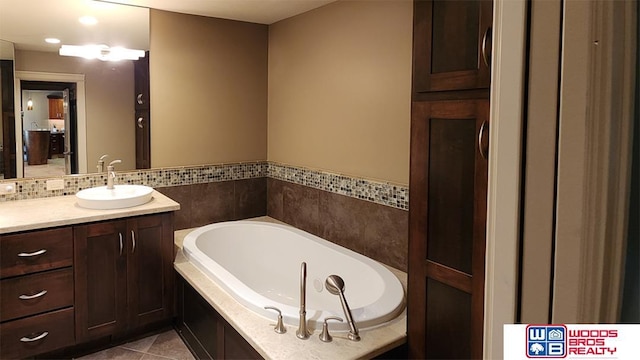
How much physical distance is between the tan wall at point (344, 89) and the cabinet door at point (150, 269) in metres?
1.35

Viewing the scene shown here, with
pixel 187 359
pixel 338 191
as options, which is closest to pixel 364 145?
pixel 338 191

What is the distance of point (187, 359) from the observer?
288 centimetres

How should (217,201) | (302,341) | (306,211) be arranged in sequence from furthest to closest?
(217,201), (306,211), (302,341)

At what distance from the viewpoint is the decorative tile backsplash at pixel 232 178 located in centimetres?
307

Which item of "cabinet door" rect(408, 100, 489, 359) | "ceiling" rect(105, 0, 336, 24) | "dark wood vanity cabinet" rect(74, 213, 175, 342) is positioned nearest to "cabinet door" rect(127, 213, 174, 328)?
A: "dark wood vanity cabinet" rect(74, 213, 175, 342)

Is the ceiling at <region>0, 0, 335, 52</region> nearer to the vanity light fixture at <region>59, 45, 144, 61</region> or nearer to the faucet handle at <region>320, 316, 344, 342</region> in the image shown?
the vanity light fixture at <region>59, 45, 144, 61</region>

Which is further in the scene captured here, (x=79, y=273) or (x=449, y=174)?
(x=79, y=273)

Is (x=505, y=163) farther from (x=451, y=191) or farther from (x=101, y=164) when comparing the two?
(x=101, y=164)

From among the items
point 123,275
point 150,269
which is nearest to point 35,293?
point 123,275

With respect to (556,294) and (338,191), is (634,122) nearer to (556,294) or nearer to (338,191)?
(556,294)

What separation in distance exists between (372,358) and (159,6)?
2.99m

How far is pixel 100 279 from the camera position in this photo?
9.24 feet

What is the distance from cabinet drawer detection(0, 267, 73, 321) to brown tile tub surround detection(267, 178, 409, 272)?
5.96ft

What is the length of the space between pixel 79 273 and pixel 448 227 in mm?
2230
